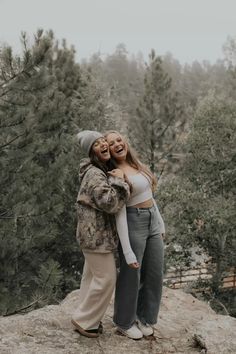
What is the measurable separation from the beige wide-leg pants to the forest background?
2464 mm

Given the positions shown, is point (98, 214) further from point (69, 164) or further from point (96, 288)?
point (69, 164)

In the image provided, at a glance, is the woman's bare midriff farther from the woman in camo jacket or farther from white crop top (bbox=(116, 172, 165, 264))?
the woman in camo jacket

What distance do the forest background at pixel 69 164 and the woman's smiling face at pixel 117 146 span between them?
3.20 m

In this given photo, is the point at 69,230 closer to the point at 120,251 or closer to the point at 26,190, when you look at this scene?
the point at 26,190

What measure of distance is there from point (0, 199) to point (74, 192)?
7.17 feet

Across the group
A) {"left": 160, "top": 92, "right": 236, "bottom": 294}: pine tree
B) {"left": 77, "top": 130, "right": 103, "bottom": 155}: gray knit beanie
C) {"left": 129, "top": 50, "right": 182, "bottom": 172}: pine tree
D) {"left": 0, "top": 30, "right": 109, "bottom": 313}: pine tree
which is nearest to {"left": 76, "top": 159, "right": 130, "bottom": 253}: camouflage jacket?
{"left": 77, "top": 130, "right": 103, "bottom": 155}: gray knit beanie

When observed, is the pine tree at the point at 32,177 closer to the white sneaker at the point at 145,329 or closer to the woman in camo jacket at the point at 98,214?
the white sneaker at the point at 145,329

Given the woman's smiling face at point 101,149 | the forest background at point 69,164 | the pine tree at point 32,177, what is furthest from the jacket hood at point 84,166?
the pine tree at point 32,177

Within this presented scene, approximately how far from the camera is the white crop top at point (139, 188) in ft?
10.4

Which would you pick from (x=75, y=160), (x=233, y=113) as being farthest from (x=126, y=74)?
(x=75, y=160)

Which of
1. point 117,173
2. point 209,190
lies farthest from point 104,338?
point 209,190

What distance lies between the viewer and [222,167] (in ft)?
39.4

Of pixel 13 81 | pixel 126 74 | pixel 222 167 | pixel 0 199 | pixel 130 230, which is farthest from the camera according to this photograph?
pixel 126 74

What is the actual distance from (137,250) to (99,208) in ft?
1.52
